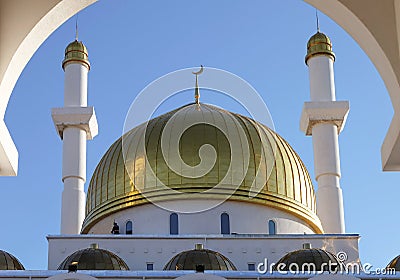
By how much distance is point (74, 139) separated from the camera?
23891 mm

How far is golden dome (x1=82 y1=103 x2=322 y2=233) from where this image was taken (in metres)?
24.0

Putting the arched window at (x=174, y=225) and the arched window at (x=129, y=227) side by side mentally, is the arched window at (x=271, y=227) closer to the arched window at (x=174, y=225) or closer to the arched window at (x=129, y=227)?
the arched window at (x=174, y=225)

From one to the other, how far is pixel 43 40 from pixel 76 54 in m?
20.9

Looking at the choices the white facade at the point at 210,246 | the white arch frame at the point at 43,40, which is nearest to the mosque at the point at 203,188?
the white facade at the point at 210,246

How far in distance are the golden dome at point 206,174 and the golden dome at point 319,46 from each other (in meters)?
2.58

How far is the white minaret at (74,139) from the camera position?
23.0 meters

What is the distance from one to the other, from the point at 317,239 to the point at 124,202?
5.02 meters

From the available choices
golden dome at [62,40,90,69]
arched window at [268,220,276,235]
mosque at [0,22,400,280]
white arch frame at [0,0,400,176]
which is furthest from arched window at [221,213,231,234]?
white arch frame at [0,0,400,176]

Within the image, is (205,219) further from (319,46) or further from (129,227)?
(319,46)

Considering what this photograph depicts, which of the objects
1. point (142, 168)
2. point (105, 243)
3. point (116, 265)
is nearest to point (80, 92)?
point (142, 168)

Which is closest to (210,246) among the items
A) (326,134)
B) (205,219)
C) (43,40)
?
(205,219)

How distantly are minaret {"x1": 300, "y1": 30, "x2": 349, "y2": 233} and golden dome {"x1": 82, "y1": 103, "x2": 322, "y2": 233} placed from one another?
1.49 m

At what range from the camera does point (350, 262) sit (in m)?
22.7

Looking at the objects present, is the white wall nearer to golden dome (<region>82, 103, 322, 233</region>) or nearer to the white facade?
golden dome (<region>82, 103, 322, 233</region>)
